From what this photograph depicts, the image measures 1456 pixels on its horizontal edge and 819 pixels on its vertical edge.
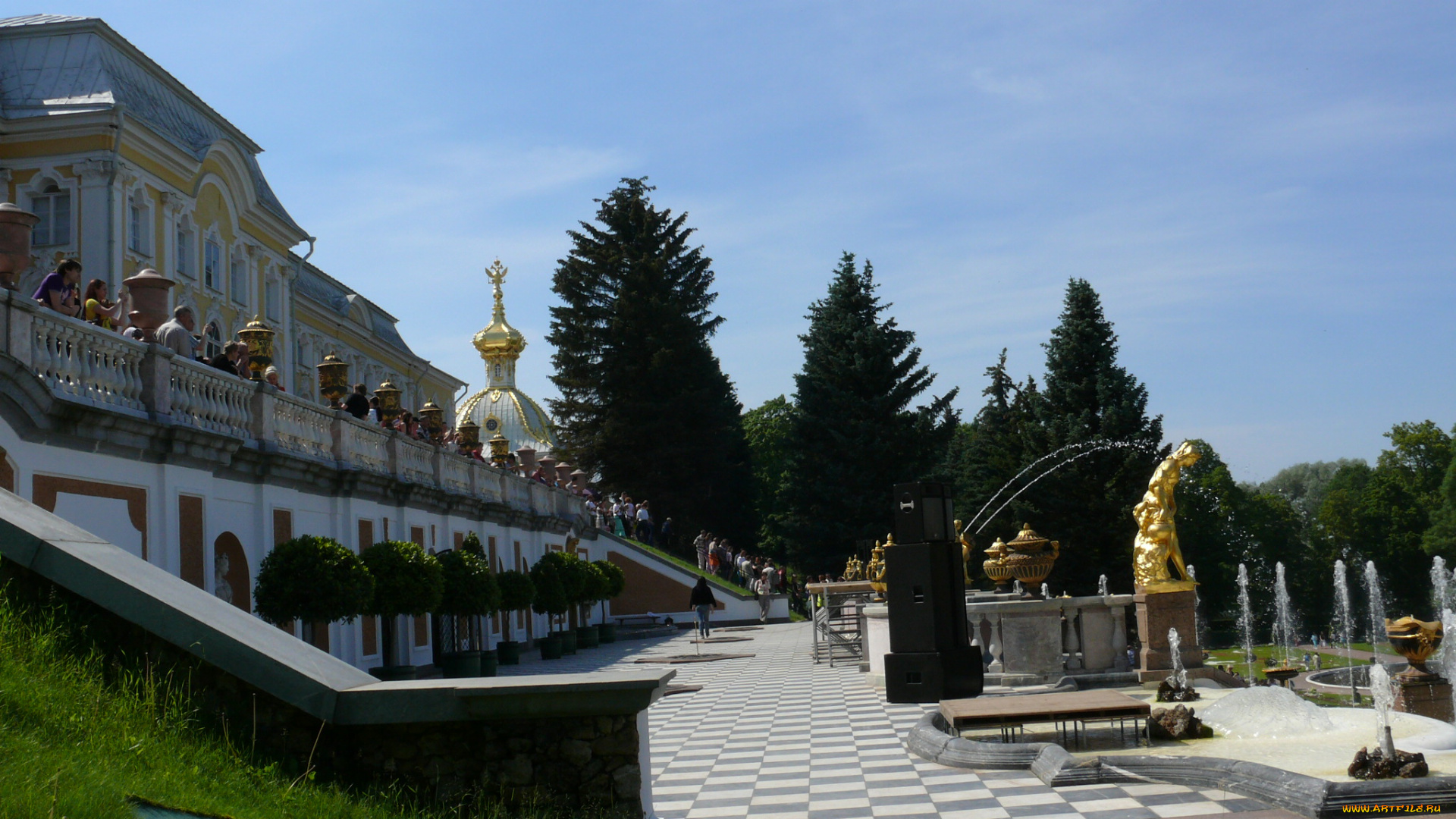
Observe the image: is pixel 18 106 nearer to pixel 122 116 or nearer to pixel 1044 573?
pixel 122 116

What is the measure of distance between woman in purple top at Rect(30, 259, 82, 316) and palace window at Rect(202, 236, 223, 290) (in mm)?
19151

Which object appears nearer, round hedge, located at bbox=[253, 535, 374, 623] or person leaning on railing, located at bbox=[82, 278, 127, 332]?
person leaning on railing, located at bbox=[82, 278, 127, 332]

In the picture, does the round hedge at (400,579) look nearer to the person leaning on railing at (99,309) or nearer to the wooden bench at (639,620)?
→ the person leaning on railing at (99,309)

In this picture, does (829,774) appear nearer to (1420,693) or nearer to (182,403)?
(1420,693)

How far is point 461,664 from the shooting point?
23.4 meters

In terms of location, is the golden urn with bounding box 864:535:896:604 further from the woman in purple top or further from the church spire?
the church spire

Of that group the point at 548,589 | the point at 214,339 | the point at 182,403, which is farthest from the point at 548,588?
the point at 182,403

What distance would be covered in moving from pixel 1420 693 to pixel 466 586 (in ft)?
49.7

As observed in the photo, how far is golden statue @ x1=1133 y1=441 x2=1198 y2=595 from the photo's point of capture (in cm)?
1602

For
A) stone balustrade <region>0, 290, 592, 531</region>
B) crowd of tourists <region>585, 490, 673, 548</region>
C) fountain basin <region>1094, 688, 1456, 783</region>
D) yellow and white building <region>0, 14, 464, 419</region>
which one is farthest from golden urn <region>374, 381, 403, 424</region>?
crowd of tourists <region>585, 490, 673, 548</region>

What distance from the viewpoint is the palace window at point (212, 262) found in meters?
31.9

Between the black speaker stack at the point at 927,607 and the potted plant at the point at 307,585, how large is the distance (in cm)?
697

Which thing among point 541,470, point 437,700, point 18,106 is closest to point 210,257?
point 18,106

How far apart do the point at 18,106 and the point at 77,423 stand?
1838cm
